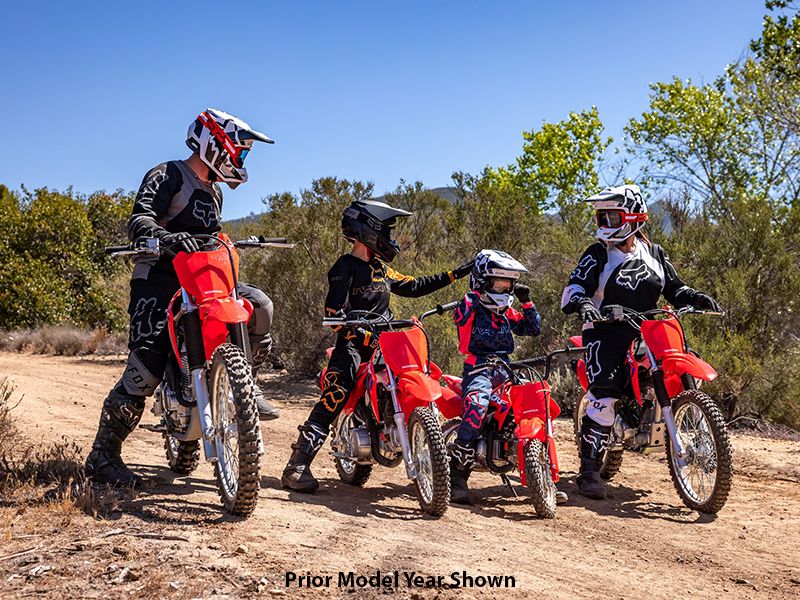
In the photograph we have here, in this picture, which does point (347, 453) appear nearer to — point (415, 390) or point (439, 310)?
point (415, 390)

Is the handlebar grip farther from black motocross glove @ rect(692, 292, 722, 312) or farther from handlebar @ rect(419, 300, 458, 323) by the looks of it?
black motocross glove @ rect(692, 292, 722, 312)

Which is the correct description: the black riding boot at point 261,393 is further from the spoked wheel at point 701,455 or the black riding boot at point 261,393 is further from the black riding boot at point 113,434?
the spoked wheel at point 701,455

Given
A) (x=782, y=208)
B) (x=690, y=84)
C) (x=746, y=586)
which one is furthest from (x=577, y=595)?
(x=690, y=84)

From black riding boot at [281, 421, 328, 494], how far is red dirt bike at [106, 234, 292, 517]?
1.15 m

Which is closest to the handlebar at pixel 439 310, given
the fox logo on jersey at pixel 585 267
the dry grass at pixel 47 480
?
the fox logo on jersey at pixel 585 267

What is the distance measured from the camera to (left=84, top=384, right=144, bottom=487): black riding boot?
4.81 meters

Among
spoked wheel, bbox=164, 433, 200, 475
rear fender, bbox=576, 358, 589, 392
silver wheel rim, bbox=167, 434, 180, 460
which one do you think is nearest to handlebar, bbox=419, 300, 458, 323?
rear fender, bbox=576, 358, 589, 392

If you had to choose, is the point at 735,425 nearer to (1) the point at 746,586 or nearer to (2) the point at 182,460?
(1) the point at 746,586

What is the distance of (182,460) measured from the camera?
542 cm

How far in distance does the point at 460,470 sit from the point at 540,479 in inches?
27.7

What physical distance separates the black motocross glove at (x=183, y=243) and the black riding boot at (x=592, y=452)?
132 inches

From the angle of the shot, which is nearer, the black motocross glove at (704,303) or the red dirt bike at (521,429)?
the red dirt bike at (521,429)

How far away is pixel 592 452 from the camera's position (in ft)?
19.4

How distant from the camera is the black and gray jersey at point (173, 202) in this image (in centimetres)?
479
